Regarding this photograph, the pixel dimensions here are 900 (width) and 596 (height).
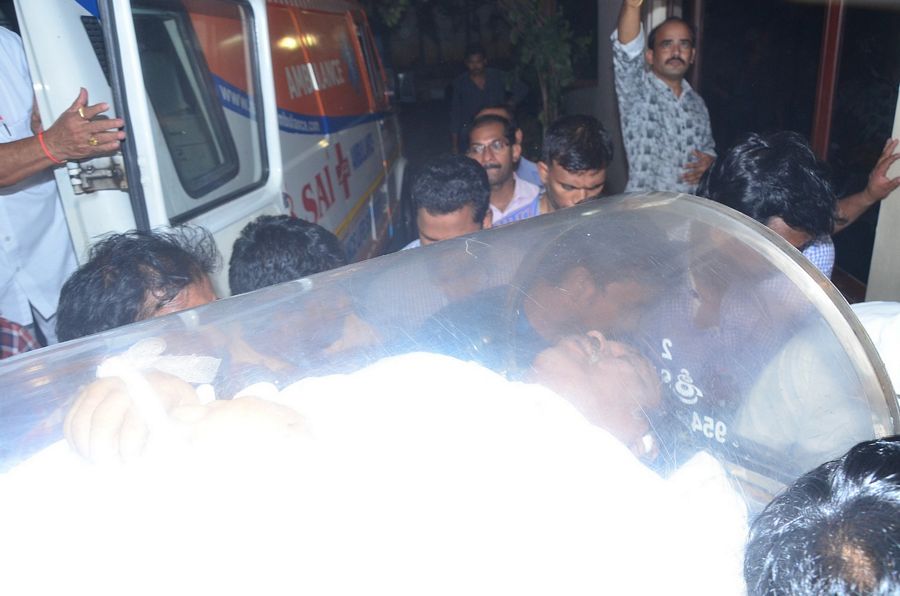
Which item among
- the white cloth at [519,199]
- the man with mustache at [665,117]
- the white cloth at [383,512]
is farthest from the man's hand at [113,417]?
the man with mustache at [665,117]

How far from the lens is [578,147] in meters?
2.59

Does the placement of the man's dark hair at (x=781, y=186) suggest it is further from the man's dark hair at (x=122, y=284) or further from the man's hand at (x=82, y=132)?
the man's hand at (x=82, y=132)

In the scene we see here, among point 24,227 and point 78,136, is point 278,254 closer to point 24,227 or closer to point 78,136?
point 78,136

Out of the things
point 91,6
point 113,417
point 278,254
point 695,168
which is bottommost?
point 695,168

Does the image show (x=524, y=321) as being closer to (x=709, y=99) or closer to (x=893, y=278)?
(x=893, y=278)

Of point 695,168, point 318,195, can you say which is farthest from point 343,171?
Answer: point 695,168

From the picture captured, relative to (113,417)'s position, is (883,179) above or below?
below

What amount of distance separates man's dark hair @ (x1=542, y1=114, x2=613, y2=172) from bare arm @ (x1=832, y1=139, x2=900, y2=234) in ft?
2.86

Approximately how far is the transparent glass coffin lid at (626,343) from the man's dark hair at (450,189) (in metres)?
1.16

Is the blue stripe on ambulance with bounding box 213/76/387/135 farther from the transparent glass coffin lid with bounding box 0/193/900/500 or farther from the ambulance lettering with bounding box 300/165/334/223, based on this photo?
the transparent glass coffin lid with bounding box 0/193/900/500

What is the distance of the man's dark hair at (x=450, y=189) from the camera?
7.89 feet

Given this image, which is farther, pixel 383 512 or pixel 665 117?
pixel 665 117

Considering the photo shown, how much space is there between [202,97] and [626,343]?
1.93 meters

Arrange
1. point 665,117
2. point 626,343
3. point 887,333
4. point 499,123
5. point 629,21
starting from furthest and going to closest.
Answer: point 499,123
point 665,117
point 629,21
point 887,333
point 626,343
